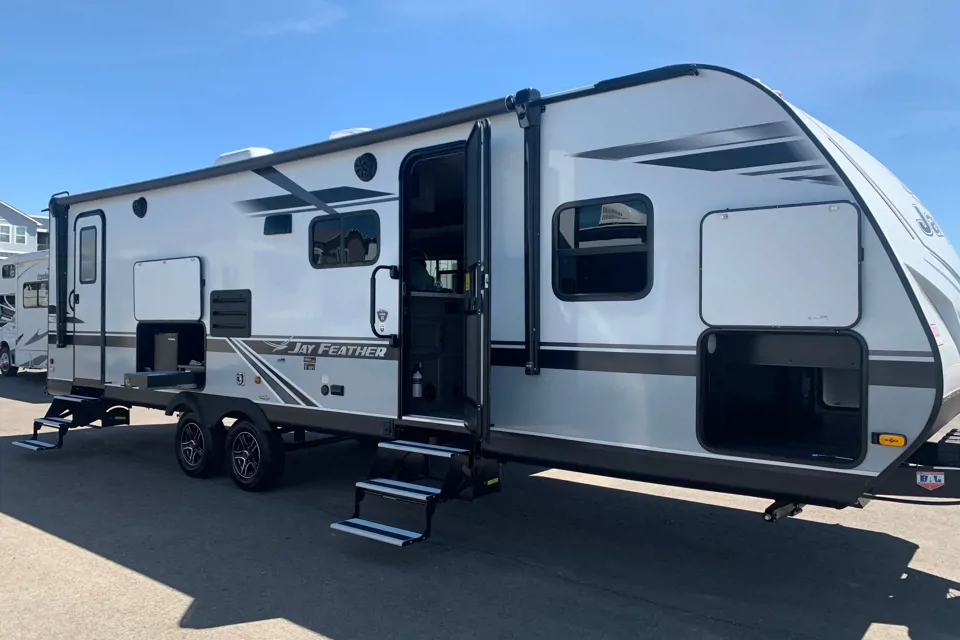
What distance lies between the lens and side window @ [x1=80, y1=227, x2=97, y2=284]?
8.25 metres

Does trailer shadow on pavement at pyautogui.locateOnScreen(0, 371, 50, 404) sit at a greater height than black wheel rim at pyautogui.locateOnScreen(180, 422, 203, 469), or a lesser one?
lesser

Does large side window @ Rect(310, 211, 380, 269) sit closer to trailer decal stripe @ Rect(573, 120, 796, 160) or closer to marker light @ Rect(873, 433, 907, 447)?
trailer decal stripe @ Rect(573, 120, 796, 160)

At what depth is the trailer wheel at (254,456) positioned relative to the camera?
21.2 feet

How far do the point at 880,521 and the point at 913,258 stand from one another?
3002 mm

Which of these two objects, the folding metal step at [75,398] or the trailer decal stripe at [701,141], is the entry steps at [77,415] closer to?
the folding metal step at [75,398]

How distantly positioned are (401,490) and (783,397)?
2.81 meters

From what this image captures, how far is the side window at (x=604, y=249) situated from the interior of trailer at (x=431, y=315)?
1.14m

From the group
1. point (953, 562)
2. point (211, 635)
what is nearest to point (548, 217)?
point (211, 635)

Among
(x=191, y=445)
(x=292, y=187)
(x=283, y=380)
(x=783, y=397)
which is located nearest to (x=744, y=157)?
(x=783, y=397)

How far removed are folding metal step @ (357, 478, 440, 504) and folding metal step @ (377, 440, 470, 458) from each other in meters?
0.23

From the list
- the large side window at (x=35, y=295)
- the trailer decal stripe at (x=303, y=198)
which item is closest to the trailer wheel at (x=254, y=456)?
the trailer decal stripe at (x=303, y=198)

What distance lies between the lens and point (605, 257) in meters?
4.46

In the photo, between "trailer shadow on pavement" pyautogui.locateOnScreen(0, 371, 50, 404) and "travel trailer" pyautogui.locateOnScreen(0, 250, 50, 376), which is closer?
"trailer shadow on pavement" pyautogui.locateOnScreen(0, 371, 50, 404)

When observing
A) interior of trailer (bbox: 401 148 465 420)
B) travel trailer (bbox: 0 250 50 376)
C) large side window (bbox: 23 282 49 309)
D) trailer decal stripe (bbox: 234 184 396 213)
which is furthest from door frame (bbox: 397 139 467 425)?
large side window (bbox: 23 282 49 309)
